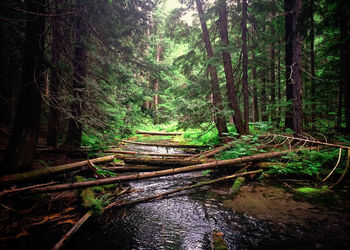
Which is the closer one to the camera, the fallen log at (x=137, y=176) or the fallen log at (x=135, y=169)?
the fallen log at (x=137, y=176)

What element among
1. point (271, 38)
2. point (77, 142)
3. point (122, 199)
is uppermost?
point (271, 38)

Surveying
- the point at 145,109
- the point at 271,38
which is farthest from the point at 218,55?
the point at 145,109

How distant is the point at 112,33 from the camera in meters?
7.65

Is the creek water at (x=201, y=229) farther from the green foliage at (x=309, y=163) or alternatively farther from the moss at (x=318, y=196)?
the green foliage at (x=309, y=163)

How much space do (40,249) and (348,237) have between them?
5326mm

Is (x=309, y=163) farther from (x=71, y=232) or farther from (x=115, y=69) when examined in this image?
(x=115, y=69)

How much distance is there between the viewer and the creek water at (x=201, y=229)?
10.0 ft

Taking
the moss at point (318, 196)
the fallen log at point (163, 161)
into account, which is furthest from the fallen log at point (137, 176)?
the moss at point (318, 196)

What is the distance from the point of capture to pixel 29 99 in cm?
472

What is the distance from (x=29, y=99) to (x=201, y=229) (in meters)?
5.51

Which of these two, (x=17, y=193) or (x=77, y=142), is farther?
(x=77, y=142)

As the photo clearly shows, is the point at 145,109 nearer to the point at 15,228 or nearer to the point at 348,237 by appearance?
the point at 15,228

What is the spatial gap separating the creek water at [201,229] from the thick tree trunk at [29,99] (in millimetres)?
2749

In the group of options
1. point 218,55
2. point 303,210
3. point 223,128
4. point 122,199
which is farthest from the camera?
point 223,128
